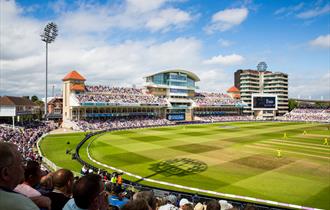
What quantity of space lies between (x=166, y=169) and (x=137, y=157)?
5640 mm

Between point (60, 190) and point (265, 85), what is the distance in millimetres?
125936

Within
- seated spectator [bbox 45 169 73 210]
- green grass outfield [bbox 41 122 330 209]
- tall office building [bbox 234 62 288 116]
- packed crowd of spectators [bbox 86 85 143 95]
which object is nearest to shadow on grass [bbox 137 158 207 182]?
green grass outfield [bbox 41 122 330 209]

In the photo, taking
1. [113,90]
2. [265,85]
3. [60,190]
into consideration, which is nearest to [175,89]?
[113,90]

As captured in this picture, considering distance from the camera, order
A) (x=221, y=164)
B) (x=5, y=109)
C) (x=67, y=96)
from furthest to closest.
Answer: (x=67, y=96) < (x=5, y=109) < (x=221, y=164)

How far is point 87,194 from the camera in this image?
3.19 m

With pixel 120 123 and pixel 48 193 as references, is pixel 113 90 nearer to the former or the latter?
pixel 120 123

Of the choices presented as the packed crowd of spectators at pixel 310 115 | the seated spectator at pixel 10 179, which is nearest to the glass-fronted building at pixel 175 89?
the packed crowd of spectators at pixel 310 115

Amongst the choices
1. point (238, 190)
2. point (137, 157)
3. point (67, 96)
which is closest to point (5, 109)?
point (67, 96)

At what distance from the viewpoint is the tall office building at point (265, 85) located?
373 ft

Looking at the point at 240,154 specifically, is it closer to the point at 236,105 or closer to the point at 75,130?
the point at 75,130

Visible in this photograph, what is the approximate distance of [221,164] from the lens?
2453 cm

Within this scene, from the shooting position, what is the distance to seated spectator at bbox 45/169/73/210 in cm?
359

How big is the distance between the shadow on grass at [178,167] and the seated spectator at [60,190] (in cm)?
1622

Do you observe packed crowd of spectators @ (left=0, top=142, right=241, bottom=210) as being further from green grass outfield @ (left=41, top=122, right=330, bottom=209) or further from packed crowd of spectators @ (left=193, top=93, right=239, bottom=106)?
packed crowd of spectators @ (left=193, top=93, right=239, bottom=106)
